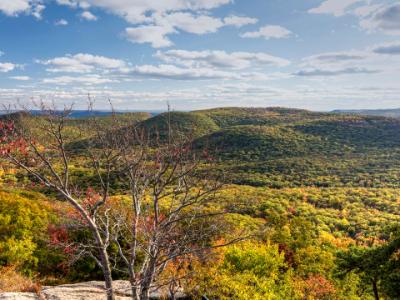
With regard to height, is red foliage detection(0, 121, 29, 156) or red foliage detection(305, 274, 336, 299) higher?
red foliage detection(0, 121, 29, 156)

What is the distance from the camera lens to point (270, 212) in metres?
60.1

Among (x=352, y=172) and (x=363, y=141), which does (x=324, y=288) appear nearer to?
(x=352, y=172)

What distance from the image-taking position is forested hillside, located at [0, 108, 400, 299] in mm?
14727

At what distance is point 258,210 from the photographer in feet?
212

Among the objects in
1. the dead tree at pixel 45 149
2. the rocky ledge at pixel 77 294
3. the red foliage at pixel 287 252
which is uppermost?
the dead tree at pixel 45 149

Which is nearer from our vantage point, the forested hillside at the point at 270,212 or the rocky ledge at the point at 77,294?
the forested hillside at the point at 270,212

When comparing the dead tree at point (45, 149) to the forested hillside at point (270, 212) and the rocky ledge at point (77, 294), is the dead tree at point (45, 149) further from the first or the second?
the rocky ledge at point (77, 294)

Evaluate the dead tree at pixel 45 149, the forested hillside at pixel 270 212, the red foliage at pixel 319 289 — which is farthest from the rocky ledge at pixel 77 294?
the red foliage at pixel 319 289

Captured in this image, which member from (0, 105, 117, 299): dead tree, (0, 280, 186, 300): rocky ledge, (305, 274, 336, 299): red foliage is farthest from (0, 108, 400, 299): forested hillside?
(0, 280, 186, 300): rocky ledge

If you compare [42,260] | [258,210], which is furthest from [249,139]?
[42,260]

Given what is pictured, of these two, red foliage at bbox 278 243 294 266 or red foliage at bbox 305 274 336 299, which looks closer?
red foliage at bbox 305 274 336 299

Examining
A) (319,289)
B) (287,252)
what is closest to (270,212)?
(287,252)

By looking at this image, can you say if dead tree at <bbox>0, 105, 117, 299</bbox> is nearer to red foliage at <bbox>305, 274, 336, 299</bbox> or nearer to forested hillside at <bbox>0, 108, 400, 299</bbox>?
forested hillside at <bbox>0, 108, 400, 299</bbox>

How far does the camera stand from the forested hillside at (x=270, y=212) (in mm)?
14727
